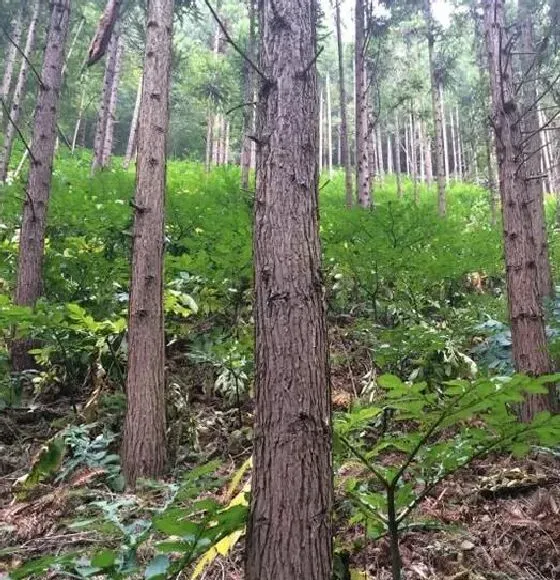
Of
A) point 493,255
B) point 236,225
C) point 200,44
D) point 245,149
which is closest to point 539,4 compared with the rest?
point 245,149

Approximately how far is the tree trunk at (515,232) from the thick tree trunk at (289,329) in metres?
2.37

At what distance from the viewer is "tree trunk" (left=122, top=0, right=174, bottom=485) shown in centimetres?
375

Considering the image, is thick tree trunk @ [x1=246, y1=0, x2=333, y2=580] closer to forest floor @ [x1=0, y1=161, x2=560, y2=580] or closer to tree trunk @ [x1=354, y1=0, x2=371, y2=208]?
forest floor @ [x1=0, y1=161, x2=560, y2=580]

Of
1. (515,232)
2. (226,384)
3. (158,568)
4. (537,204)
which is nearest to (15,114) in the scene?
(226,384)

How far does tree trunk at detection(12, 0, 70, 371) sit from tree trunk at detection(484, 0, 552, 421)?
4.39 metres

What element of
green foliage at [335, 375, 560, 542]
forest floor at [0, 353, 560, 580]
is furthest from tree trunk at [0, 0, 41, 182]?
green foliage at [335, 375, 560, 542]

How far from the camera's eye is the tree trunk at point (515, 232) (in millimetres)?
3777

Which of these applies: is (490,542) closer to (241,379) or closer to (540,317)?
(540,317)

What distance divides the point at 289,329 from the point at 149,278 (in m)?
2.36

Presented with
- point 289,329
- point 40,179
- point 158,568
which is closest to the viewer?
point 158,568

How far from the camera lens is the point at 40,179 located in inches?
222

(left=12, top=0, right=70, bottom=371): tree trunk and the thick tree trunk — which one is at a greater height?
(left=12, top=0, right=70, bottom=371): tree trunk

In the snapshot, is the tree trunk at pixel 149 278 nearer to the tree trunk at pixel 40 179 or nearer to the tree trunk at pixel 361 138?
the tree trunk at pixel 40 179

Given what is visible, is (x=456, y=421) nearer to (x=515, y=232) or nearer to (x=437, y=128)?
(x=515, y=232)
